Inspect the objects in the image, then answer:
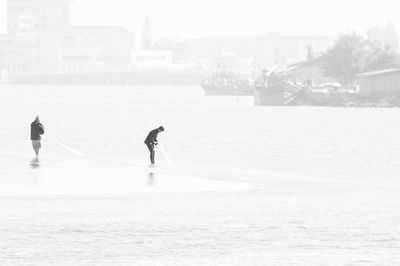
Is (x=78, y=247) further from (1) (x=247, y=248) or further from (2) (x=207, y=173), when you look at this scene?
(2) (x=207, y=173)

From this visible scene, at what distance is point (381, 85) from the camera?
181625 mm

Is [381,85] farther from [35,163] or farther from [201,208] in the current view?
[201,208]

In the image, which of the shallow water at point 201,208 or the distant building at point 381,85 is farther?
the distant building at point 381,85

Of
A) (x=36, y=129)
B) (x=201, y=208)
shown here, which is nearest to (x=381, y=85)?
(x=36, y=129)

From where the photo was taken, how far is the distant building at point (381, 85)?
18050 cm

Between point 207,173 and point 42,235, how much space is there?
21507 millimetres

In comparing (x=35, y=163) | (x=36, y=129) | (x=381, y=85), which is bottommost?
(x=381, y=85)

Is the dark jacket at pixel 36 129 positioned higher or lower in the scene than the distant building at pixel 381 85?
higher

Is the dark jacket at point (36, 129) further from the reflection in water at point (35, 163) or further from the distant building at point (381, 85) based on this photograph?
the distant building at point (381, 85)

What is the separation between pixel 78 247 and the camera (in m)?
28.4

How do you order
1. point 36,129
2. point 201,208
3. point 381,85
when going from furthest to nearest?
point 381,85 < point 36,129 < point 201,208

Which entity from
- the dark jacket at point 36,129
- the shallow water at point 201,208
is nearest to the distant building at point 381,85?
the shallow water at point 201,208

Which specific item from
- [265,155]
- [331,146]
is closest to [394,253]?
[265,155]

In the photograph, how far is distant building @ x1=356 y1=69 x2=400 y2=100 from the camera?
592 ft
